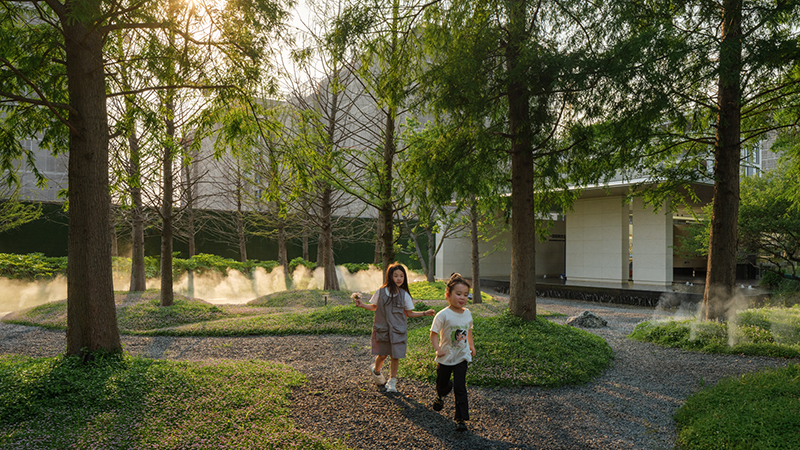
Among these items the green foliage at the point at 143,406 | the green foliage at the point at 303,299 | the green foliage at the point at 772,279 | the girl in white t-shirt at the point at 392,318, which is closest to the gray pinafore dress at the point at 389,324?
the girl in white t-shirt at the point at 392,318

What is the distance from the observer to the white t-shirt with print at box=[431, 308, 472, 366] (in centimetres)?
425

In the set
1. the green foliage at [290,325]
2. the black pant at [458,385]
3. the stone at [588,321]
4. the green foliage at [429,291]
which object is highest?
the black pant at [458,385]

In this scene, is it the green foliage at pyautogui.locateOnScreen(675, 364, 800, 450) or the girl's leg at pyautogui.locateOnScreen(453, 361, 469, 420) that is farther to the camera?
the girl's leg at pyautogui.locateOnScreen(453, 361, 469, 420)

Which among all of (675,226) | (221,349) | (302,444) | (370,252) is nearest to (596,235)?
(370,252)

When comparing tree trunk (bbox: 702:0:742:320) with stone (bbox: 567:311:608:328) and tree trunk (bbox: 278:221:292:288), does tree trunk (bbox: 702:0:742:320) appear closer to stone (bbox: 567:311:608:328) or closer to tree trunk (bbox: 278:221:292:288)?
stone (bbox: 567:311:608:328)

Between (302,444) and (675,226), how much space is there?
31.7 metres

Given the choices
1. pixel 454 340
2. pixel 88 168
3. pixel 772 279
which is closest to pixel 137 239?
pixel 88 168

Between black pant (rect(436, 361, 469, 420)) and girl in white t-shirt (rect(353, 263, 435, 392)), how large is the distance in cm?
74

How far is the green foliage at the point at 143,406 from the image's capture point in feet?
11.6

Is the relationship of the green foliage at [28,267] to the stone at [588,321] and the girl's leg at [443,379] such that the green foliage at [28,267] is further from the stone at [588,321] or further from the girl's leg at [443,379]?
the stone at [588,321]

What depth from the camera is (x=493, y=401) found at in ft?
16.2

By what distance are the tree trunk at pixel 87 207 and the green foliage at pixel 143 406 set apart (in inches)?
14.8

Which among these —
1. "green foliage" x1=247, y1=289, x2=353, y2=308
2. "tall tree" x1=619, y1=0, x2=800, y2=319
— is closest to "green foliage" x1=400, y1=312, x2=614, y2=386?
"tall tree" x1=619, y1=0, x2=800, y2=319

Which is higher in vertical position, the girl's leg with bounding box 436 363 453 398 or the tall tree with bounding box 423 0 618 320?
the tall tree with bounding box 423 0 618 320
